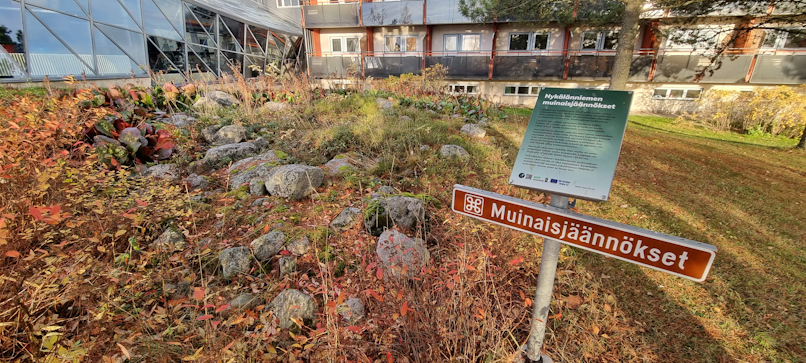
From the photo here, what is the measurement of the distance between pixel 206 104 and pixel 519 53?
1194 centimetres

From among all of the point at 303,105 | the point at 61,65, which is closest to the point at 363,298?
the point at 303,105

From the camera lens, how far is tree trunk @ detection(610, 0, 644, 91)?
618cm

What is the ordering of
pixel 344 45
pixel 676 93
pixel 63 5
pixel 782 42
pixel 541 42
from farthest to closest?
pixel 344 45
pixel 541 42
pixel 676 93
pixel 782 42
pixel 63 5

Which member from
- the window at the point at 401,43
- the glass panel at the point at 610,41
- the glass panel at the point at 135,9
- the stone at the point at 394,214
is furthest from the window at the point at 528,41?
the stone at the point at 394,214

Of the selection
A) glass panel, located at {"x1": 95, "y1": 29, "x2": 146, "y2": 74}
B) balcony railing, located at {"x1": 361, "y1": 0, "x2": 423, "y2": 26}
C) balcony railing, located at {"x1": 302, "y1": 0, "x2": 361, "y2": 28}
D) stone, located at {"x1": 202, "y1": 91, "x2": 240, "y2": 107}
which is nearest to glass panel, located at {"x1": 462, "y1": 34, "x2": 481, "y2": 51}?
balcony railing, located at {"x1": 361, "y1": 0, "x2": 423, "y2": 26}

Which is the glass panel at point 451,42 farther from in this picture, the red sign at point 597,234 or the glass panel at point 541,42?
the red sign at point 597,234

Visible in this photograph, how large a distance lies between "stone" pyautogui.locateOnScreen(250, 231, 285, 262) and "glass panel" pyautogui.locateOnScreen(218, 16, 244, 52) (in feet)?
44.4

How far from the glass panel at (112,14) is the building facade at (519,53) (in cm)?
563

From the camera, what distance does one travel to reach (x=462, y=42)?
15539 mm

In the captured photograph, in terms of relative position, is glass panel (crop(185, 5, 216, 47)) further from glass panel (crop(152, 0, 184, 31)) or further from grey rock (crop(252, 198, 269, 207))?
grey rock (crop(252, 198, 269, 207))

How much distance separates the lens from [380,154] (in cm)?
479

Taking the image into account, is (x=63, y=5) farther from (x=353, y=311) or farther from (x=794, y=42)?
(x=794, y=42)

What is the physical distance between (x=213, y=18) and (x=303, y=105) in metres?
8.86

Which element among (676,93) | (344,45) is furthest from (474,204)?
(344,45)
